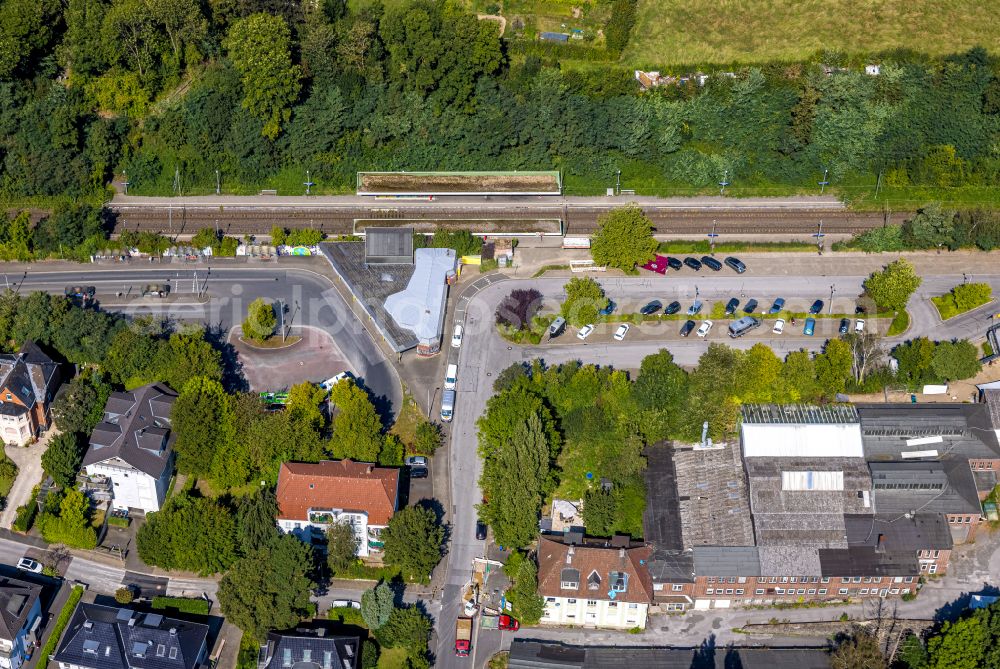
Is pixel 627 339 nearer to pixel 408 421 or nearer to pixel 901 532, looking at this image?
pixel 408 421

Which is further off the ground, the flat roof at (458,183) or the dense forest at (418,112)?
the dense forest at (418,112)

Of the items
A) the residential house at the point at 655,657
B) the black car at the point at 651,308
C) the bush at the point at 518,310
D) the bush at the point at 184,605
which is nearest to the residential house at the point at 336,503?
the bush at the point at 184,605

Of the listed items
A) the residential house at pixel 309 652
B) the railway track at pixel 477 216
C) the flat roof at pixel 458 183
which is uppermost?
the flat roof at pixel 458 183


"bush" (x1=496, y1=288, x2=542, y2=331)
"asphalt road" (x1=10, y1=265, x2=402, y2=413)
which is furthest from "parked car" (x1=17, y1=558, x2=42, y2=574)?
"bush" (x1=496, y1=288, x2=542, y2=331)

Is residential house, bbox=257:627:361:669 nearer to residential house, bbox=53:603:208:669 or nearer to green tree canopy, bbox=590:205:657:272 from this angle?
residential house, bbox=53:603:208:669

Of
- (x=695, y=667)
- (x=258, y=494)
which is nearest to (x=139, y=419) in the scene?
(x=258, y=494)

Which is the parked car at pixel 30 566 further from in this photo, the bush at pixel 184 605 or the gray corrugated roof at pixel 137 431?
the bush at pixel 184 605

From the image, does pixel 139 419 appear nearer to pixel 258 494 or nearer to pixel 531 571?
pixel 258 494
